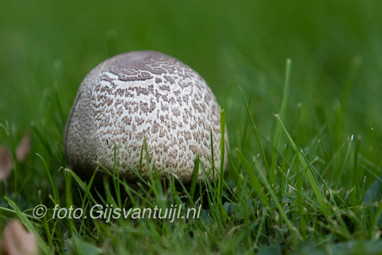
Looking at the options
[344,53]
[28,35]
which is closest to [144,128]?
[344,53]

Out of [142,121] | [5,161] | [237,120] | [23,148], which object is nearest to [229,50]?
[237,120]

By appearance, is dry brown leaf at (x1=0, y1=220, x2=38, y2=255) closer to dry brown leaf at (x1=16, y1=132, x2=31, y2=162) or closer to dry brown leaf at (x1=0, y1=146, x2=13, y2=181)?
dry brown leaf at (x1=0, y1=146, x2=13, y2=181)

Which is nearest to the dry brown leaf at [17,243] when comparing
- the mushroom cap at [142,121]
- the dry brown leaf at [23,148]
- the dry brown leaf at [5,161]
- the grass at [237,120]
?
the grass at [237,120]

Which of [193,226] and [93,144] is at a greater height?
[93,144]

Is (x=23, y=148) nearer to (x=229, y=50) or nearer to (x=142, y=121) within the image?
(x=142, y=121)

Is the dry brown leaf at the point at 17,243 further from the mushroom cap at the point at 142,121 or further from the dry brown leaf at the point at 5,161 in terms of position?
the dry brown leaf at the point at 5,161

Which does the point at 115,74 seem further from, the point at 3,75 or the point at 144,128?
the point at 3,75
